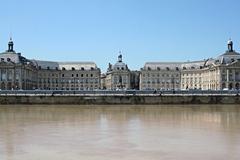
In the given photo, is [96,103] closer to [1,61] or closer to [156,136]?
[156,136]

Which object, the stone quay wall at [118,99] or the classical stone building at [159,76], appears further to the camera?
the classical stone building at [159,76]

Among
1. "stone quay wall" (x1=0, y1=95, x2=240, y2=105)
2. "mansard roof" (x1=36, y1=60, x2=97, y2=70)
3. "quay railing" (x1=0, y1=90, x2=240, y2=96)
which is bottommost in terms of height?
"stone quay wall" (x1=0, y1=95, x2=240, y2=105)

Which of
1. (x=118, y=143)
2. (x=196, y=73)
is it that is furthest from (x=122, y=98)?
(x=196, y=73)

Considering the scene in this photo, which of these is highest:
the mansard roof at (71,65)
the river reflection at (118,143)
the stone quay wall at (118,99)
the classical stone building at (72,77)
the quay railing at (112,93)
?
the mansard roof at (71,65)

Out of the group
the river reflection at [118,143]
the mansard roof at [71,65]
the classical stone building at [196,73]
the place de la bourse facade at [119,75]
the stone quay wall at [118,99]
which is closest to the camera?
the river reflection at [118,143]

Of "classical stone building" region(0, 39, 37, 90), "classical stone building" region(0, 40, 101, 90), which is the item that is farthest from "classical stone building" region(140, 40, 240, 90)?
"classical stone building" region(0, 39, 37, 90)

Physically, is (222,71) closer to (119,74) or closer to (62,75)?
(119,74)

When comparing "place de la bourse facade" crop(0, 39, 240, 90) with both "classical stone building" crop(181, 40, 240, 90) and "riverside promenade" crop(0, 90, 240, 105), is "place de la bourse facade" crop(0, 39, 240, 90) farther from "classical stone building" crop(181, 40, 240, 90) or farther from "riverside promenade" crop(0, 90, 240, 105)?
"riverside promenade" crop(0, 90, 240, 105)

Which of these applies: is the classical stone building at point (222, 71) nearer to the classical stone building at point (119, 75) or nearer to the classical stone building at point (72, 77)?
the classical stone building at point (119, 75)

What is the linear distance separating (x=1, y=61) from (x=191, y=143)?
336 ft

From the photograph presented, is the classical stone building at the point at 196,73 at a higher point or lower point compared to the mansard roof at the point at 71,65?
lower

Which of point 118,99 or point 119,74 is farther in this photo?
point 119,74

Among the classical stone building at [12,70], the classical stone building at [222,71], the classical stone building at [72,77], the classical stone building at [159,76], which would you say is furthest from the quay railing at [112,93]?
the classical stone building at [159,76]

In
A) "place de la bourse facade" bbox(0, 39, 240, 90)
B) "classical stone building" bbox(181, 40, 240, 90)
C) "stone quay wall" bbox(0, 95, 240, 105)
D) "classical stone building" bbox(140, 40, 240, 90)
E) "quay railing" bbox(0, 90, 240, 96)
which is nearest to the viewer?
"stone quay wall" bbox(0, 95, 240, 105)
